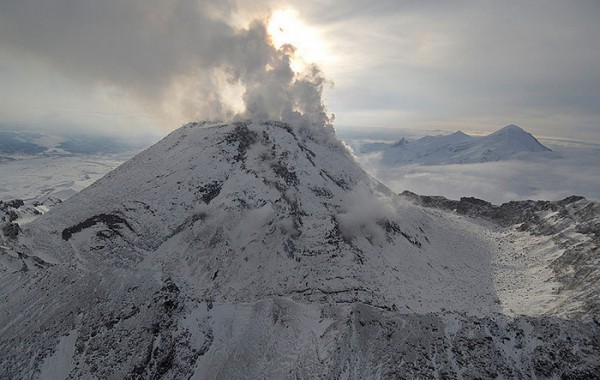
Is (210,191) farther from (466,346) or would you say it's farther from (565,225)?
(565,225)

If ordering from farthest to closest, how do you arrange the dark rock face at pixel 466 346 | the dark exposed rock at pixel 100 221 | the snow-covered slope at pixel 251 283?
the dark exposed rock at pixel 100 221
the snow-covered slope at pixel 251 283
the dark rock face at pixel 466 346

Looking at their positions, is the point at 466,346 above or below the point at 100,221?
below

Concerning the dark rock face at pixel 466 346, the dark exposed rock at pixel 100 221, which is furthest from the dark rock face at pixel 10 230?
the dark rock face at pixel 466 346

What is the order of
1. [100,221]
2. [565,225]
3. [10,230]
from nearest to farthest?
[10,230]
[100,221]
[565,225]

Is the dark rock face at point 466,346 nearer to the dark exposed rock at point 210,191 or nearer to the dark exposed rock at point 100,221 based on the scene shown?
the dark exposed rock at point 210,191

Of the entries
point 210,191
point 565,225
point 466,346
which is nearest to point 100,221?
point 210,191

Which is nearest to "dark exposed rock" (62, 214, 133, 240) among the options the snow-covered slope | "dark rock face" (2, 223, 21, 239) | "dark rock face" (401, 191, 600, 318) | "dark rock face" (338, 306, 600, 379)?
the snow-covered slope

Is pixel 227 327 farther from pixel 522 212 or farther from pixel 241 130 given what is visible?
pixel 522 212

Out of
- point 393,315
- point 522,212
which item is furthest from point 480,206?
point 393,315
